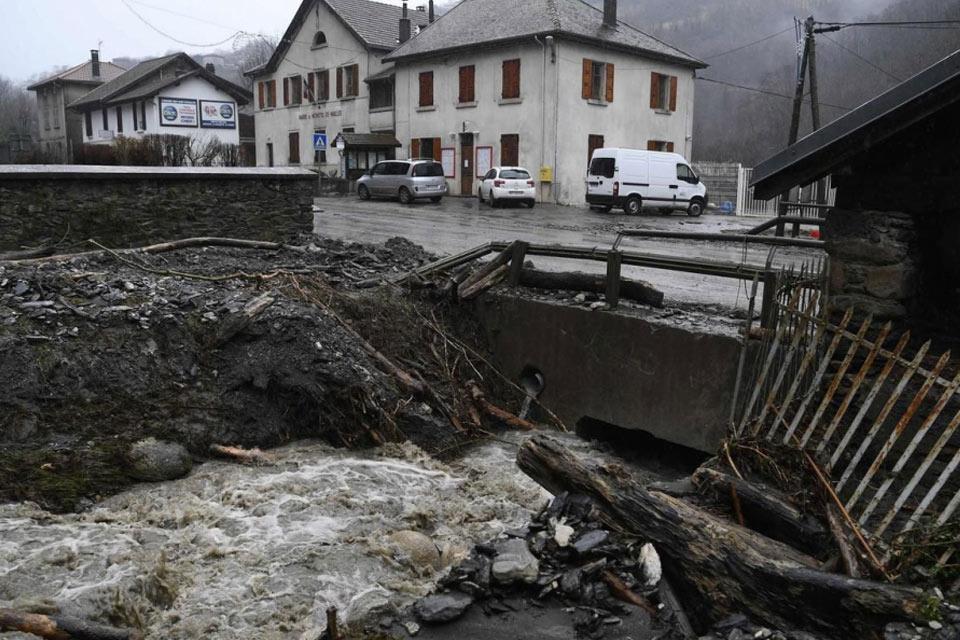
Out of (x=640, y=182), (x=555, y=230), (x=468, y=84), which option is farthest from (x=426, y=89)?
(x=555, y=230)

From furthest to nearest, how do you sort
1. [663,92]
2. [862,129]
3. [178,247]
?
1. [663,92]
2. [178,247]
3. [862,129]

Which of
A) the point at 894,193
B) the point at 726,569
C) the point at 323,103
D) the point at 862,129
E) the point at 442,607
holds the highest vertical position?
the point at 323,103

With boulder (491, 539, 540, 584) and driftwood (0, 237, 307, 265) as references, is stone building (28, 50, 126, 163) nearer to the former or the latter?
driftwood (0, 237, 307, 265)

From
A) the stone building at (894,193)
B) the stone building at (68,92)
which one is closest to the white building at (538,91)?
the stone building at (894,193)

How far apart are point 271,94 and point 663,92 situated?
76.6ft

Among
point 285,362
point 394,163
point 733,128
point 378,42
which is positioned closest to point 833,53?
point 733,128

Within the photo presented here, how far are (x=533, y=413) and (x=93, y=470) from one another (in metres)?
5.25

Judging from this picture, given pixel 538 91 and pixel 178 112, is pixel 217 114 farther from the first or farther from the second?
pixel 538 91

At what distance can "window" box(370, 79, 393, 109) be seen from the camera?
41.4 meters

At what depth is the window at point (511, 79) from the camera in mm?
34844

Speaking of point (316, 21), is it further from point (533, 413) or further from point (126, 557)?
point (126, 557)

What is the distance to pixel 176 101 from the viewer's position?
1989 inches

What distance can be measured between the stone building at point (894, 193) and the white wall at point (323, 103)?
1427 inches

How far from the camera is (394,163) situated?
3334 cm
